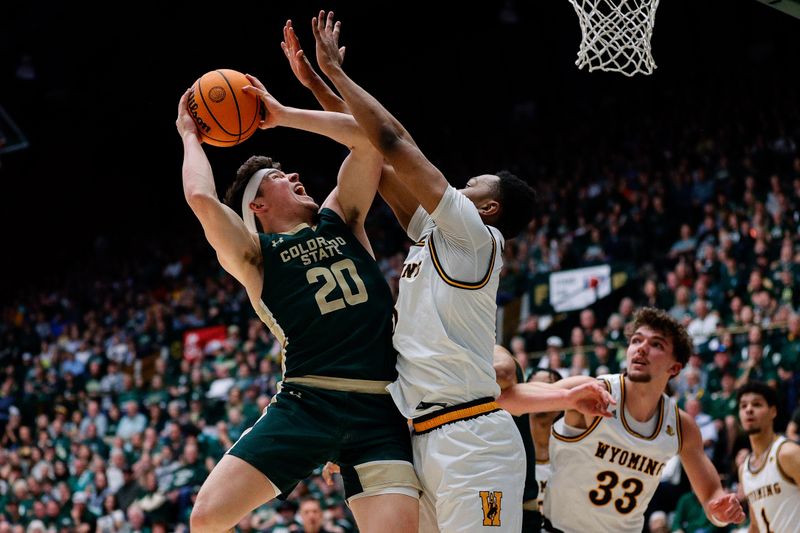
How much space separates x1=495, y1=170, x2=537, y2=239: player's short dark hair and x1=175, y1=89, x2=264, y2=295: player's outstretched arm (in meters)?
1.07

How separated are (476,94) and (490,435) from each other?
17.5m

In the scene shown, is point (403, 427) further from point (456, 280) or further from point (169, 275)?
point (169, 275)

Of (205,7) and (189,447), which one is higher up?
(205,7)

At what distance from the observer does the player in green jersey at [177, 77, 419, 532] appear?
13.1ft

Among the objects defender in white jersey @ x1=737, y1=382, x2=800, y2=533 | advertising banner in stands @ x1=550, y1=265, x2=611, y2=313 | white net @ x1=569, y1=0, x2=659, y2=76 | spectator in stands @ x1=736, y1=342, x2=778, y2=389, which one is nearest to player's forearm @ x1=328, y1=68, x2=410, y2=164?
white net @ x1=569, y1=0, x2=659, y2=76

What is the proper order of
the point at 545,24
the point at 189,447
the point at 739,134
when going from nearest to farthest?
the point at 189,447 < the point at 739,134 < the point at 545,24

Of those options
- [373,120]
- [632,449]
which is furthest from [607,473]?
[373,120]

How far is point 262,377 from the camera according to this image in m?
14.2

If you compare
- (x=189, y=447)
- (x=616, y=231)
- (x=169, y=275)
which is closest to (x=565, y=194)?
(x=616, y=231)

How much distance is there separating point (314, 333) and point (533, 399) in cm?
104

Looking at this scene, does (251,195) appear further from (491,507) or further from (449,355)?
(491,507)

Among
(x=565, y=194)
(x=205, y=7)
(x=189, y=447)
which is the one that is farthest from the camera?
(x=205, y=7)

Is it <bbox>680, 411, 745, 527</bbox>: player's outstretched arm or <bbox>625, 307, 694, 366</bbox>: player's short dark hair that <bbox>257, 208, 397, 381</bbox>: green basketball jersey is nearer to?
<bbox>625, 307, 694, 366</bbox>: player's short dark hair

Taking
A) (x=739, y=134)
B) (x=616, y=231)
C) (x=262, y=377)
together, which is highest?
(x=739, y=134)
